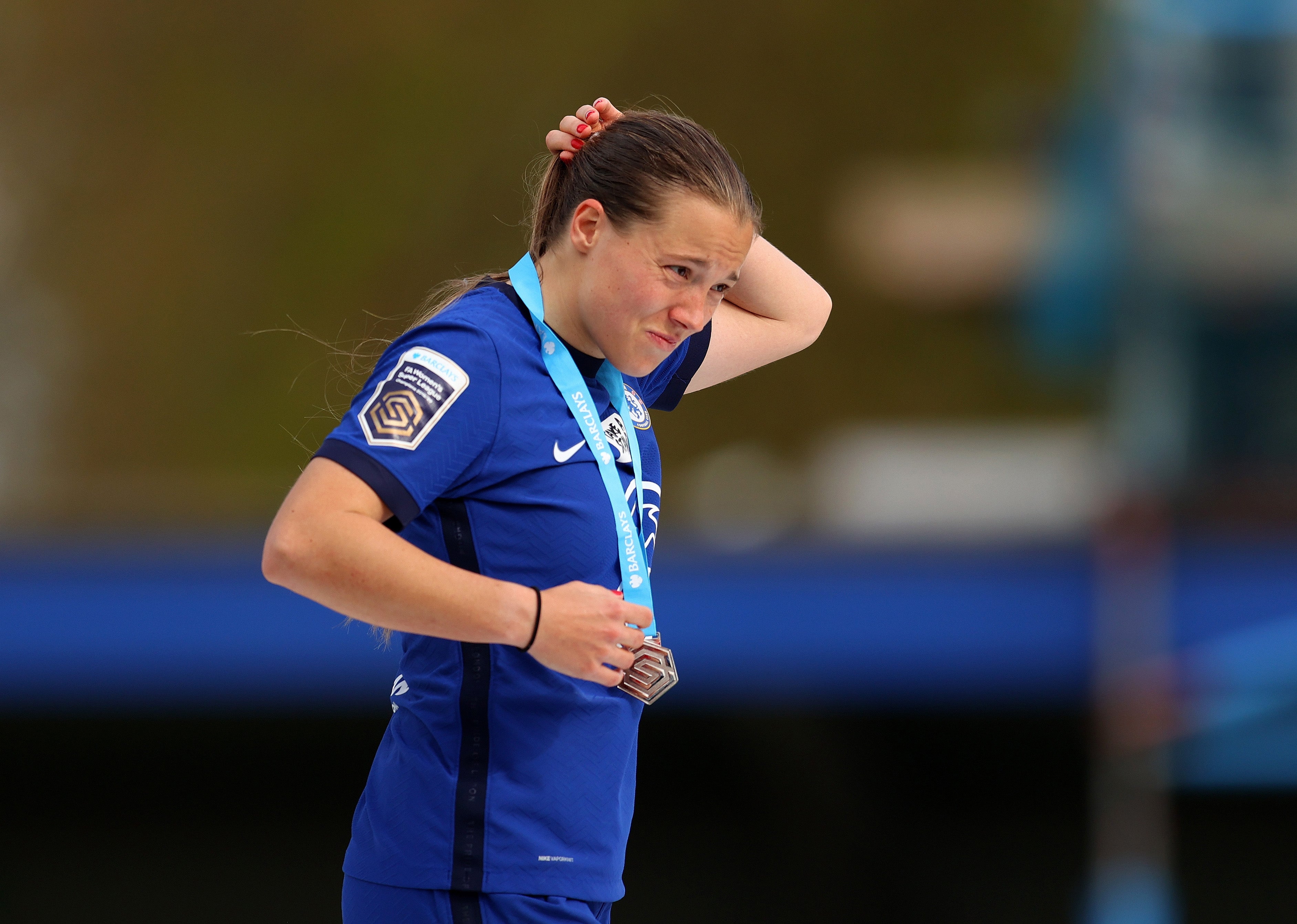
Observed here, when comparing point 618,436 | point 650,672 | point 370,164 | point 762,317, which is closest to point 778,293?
point 762,317

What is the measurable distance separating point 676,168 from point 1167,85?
150 inches

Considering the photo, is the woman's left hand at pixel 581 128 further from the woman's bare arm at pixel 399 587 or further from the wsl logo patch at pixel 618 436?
the woman's bare arm at pixel 399 587

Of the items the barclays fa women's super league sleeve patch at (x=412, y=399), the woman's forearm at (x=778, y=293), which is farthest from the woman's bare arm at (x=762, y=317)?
the barclays fa women's super league sleeve patch at (x=412, y=399)

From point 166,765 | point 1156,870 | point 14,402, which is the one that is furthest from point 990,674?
point 14,402

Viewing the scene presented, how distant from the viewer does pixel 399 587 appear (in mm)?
1200

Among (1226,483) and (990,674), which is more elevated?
(1226,483)

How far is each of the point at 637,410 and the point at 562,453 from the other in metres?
0.23

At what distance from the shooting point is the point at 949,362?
665cm

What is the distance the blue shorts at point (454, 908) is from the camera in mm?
1331

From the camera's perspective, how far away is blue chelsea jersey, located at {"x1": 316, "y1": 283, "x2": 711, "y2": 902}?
132cm

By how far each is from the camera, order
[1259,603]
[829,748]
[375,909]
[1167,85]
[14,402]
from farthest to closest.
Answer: [14,402] < [1167,85] < [829,748] < [1259,603] < [375,909]

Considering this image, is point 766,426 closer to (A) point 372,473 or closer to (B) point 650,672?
(B) point 650,672

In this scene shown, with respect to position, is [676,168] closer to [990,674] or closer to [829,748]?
[990,674]

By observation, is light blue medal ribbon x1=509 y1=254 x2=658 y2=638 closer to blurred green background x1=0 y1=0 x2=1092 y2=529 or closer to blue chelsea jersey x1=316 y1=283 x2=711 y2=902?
blue chelsea jersey x1=316 y1=283 x2=711 y2=902
